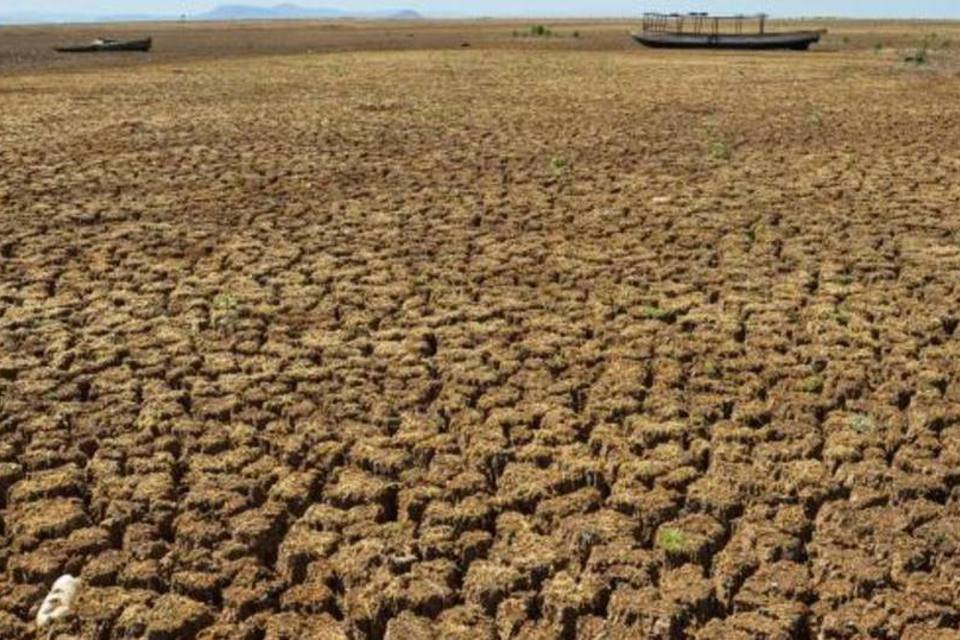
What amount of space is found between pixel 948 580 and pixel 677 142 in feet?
30.2

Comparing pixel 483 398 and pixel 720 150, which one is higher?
pixel 720 150

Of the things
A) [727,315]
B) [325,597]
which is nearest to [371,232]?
[727,315]

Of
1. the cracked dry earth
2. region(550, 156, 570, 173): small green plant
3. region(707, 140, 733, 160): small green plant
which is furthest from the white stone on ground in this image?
region(707, 140, 733, 160): small green plant

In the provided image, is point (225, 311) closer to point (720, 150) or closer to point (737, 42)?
point (720, 150)

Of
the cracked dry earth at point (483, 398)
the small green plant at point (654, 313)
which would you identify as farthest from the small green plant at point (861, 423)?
the small green plant at point (654, 313)

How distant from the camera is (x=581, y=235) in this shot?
7863 mm

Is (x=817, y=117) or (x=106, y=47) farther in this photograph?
(x=106, y=47)

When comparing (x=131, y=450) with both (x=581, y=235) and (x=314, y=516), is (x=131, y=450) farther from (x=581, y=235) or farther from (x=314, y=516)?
(x=581, y=235)

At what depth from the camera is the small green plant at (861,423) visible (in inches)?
177

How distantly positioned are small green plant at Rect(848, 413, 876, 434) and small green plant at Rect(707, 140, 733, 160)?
6.82 meters

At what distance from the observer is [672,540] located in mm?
3635

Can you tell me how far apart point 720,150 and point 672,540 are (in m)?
8.46

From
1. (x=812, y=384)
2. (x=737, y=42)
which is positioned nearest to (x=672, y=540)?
(x=812, y=384)

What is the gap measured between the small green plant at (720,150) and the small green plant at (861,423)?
6823 millimetres
